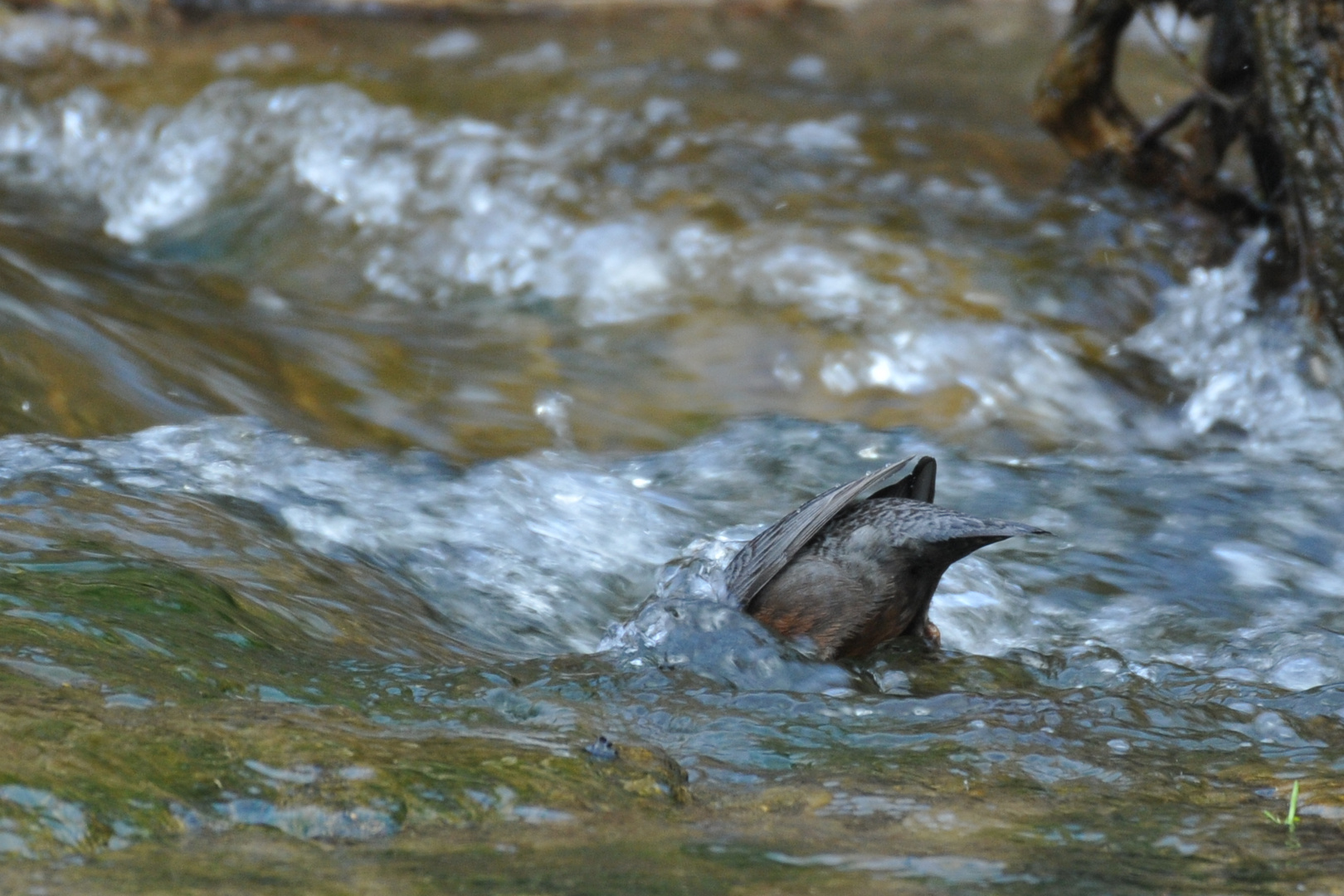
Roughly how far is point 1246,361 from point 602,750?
4964 mm

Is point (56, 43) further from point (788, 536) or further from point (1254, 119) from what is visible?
point (788, 536)

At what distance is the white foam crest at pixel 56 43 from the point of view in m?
10.2

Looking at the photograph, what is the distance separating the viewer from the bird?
3.73 meters

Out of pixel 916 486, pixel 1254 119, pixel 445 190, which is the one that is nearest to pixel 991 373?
pixel 1254 119

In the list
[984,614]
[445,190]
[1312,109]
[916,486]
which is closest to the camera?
[916,486]

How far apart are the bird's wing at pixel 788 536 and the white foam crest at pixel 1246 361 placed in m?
2.94

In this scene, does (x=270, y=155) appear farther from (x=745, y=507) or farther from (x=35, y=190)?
(x=745, y=507)

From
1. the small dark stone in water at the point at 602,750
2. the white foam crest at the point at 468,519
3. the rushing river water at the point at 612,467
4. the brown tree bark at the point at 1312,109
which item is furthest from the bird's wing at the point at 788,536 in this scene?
the brown tree bark at the point at 1312,109

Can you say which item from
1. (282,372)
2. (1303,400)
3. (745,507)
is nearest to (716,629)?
(745,507)

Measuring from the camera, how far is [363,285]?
7.74 metres

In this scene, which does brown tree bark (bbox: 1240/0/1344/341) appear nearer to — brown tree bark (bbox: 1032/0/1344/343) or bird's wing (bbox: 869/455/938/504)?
brown tree bark (bbox: 1032/0/1344/343)

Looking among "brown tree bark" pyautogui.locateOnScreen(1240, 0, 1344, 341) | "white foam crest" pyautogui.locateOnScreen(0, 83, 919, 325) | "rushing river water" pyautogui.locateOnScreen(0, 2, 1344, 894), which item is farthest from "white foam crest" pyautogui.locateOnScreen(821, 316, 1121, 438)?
"brown tree bark" pyautogui.locateOnScreen(1240, 0, 1344, 341)

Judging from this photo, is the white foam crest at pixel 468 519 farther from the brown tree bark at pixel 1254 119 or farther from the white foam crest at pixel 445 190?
the brown tree bark at pixel 1254 119

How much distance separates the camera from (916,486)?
4098 millimetres
